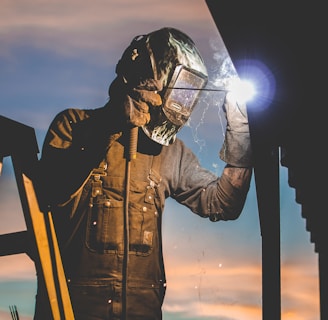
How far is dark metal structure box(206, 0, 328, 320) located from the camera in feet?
10.2

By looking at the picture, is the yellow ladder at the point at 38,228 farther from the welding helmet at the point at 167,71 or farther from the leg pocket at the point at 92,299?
the welding helmet at the point at 167,71

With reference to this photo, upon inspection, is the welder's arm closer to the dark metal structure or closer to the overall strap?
the overall strap

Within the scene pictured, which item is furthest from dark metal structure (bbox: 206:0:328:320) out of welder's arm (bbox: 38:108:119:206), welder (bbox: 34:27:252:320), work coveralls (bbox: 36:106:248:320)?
work coveralls (bbox: 36:106:248:320)

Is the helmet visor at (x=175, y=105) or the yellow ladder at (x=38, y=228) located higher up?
the helmet visor at (x=175, y=105)

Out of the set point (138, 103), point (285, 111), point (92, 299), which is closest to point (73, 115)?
point (138, 103)

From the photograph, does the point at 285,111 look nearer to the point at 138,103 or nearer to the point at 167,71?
the point at 138,103

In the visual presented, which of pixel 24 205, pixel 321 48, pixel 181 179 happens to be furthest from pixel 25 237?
pixel 321 48

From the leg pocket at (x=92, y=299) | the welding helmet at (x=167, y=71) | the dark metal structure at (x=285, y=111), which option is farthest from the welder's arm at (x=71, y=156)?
the dark metal structure at (x=285, y=111)

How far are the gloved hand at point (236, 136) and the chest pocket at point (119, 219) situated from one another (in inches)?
36.0

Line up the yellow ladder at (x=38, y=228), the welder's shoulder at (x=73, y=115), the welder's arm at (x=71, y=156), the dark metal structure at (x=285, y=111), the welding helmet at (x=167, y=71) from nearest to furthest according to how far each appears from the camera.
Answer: the dark metal structure at (x=285, y=111), the yellow ladder at (x=38, y=228), the welder's arm at (x=71, y=156), the welding helmet at (x=167, y=71), the welder's shoulder at (x=73, y=115)

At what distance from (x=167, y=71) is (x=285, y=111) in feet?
9.32

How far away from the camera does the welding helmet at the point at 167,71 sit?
6.38 metres

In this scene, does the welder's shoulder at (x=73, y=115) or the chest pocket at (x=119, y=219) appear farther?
the welder's shoulder at (x=73, y=115)

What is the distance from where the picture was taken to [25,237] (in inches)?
223
